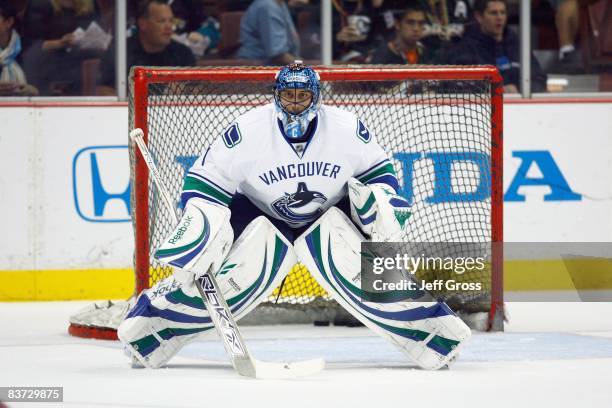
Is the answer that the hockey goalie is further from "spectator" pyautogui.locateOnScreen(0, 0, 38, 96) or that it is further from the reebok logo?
"spectator" pyautogui.locateOnScreen(0, 0, 38, 96)

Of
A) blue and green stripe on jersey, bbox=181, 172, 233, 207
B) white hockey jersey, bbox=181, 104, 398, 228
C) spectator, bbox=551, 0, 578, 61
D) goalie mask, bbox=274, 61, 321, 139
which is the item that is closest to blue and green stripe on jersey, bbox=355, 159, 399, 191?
white hockey jersey, bbox=181, 104, 398, 228

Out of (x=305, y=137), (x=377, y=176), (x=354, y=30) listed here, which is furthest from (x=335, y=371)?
(x=354, y=30)

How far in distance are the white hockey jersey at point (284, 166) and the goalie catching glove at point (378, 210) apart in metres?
0.08

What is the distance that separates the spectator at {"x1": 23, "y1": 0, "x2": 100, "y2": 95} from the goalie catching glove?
2968mm

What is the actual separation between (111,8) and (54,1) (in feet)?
0.93

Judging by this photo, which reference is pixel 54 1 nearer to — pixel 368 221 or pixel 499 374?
pixel 368 221

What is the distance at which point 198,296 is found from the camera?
4.82 metres

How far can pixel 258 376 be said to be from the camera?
4.55m

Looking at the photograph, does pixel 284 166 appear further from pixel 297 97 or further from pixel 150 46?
pixel 150 46

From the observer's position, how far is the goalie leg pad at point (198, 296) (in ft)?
15.7

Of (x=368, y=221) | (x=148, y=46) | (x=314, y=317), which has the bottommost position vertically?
(x=314, y=317)

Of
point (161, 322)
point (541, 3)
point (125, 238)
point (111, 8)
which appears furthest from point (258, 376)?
point (541, 3)

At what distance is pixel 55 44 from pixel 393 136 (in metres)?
1.79

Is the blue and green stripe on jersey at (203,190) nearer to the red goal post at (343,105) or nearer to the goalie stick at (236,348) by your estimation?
the goalie stick at (236,348)
